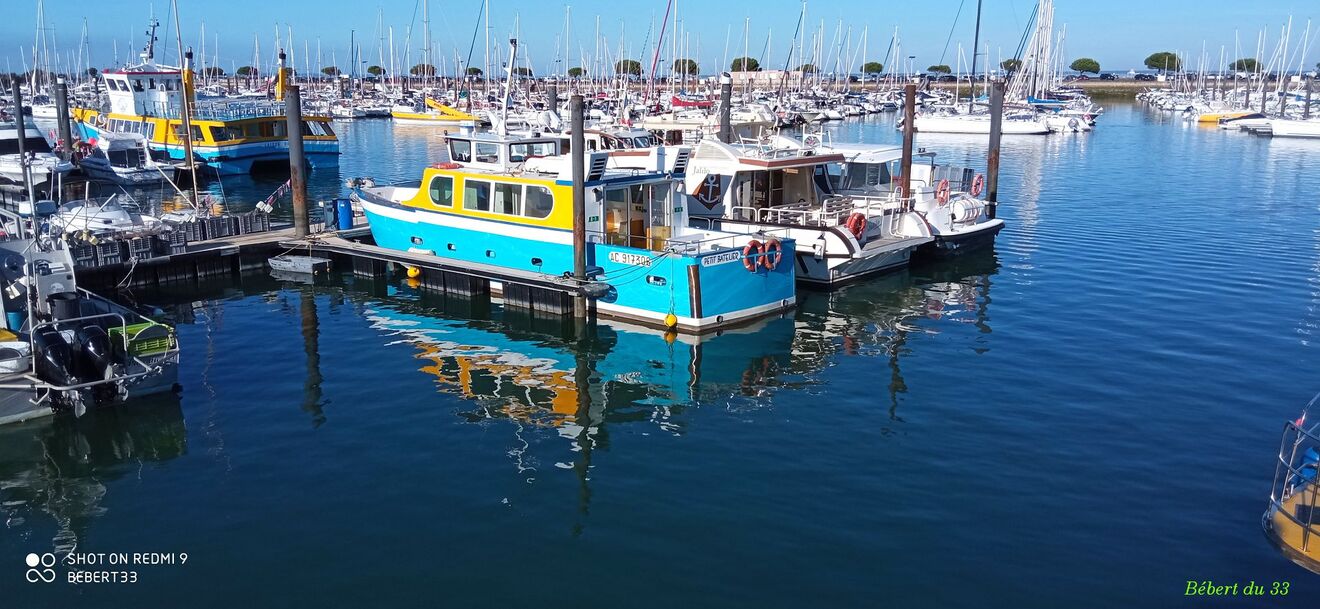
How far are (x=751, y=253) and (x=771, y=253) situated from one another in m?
0.54

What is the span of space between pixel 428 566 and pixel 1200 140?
75.5 metres

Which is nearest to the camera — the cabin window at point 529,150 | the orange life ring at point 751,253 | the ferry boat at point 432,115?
the orange life ring at point 751,253

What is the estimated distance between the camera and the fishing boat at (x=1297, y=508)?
10656 mm

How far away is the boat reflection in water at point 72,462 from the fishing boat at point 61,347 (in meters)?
0.36

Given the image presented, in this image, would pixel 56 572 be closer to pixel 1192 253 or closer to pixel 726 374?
pixel 726 374

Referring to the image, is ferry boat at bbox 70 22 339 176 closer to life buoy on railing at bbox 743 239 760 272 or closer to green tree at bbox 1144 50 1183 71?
life buoy on railing at bbox 743 239 760 272

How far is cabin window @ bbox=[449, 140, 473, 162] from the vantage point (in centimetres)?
2436

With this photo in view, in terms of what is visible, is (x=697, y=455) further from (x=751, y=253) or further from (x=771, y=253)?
(x=771, y=253)

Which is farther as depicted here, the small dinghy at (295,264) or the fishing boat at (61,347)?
the small dinghy at (295,264)

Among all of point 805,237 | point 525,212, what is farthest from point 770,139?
point 525,212

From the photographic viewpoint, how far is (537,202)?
21.9 meters

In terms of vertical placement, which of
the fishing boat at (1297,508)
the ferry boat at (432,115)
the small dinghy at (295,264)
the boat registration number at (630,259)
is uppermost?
the ferry boat at (432,115)

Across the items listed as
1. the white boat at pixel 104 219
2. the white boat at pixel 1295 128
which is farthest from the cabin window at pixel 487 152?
the white boat at pixel 1295 128

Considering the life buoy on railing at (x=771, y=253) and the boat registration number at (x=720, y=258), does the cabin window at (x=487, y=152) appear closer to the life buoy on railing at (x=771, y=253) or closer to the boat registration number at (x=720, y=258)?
the boat registration number at (x=720, y=258)
